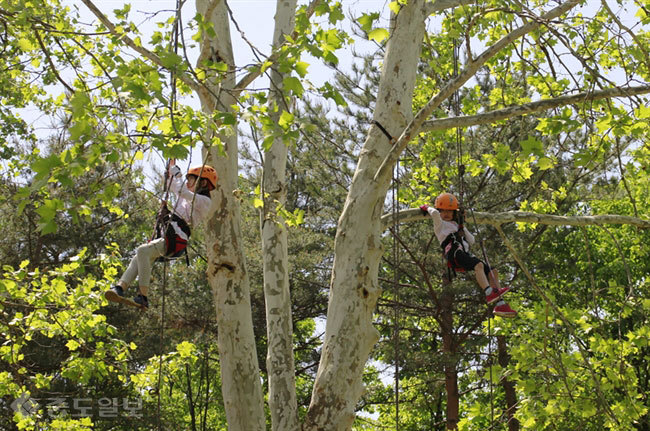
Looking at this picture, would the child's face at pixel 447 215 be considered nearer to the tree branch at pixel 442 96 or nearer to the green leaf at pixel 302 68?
the tree branch at pixel 442 96

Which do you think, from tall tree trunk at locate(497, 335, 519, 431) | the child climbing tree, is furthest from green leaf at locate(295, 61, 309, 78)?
tall tree trunk at locate(497, 335, 519, 431)

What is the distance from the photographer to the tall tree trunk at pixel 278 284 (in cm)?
498

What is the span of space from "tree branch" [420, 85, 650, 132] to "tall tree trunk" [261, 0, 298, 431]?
3.36ft

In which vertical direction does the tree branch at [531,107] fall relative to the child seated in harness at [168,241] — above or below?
above

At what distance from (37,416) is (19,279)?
92.4 inches

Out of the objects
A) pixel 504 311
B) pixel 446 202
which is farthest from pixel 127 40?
pixel 504 311

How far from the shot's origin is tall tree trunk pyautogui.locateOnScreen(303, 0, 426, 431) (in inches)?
169

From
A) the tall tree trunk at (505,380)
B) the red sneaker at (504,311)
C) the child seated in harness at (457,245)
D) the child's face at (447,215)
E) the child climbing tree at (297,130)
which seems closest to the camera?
the child climbing tree at (297,130)

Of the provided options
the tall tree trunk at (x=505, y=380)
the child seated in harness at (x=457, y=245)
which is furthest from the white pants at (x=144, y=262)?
the tall tree trunk at (x=505, y=380)

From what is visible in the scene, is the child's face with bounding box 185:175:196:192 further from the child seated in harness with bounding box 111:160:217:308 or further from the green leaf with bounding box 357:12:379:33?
the green leaf with bounding box 357:12:379:33

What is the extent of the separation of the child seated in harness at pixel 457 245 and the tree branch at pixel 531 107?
1.52 m

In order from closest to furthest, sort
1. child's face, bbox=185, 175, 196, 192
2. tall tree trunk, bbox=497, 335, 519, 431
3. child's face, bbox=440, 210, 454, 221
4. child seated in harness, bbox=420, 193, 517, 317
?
child's face, bbox=185, 175, 196, 192 < child seated in harness, bbox=420, 193, 517, 317 < child's face, bbox=440, 210, 454, 221 < tall tree trunk, bbox=497, 335, 519, 431

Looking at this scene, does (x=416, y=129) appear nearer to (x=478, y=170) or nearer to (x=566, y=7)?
(x=566, y=7)

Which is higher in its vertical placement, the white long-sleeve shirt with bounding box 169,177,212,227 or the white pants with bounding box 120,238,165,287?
the white long-sleeve shirt with bounding box 169,177,212,227
